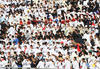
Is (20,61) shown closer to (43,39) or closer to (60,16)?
(43,39)

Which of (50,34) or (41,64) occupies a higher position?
(50,34)

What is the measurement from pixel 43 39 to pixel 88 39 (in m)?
2.04

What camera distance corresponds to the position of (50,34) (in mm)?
9102

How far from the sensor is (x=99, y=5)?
10383 millimetres

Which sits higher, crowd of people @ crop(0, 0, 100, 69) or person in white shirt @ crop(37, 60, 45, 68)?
crowd of people @ crop(0, 0, 100, 69)

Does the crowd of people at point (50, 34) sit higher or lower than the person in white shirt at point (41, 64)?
higher

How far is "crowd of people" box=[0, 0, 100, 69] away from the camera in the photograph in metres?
7.64

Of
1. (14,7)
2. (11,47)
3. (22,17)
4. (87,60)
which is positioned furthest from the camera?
(14,7)

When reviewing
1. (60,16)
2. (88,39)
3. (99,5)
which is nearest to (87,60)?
(88,39)

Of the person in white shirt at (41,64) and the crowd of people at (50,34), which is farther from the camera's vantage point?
the crowd of people at (50,34)

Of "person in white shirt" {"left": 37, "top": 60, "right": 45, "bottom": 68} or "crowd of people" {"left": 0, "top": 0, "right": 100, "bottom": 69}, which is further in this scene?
"crowd of people" {"left": 0, "top": 0, "right": 100, "bottom": 69}

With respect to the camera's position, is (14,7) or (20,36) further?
(14,7)

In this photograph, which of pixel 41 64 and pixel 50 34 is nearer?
pixel 41 64

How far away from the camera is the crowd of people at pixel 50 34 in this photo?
25.1 ft
